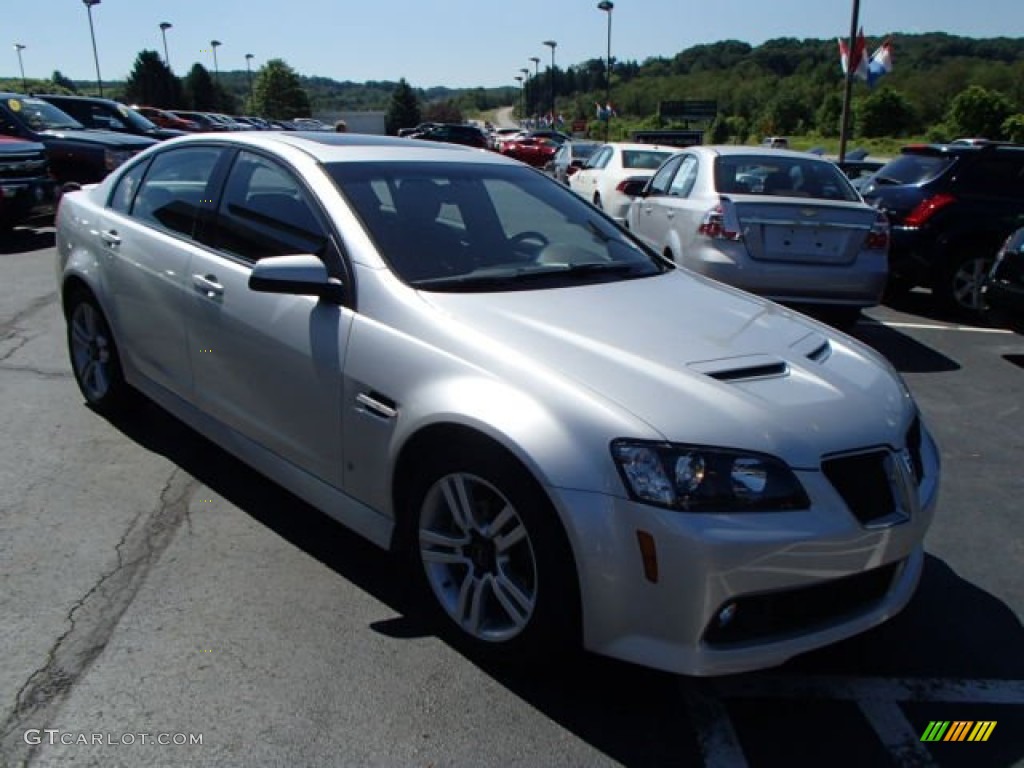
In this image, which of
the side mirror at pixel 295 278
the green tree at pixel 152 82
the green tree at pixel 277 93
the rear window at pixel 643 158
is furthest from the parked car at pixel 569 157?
the green tree at pixel 277 93

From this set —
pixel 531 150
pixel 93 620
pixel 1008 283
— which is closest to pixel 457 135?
pixel 531 150

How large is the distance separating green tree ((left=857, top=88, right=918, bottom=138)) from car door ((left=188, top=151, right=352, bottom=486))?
8096 cm

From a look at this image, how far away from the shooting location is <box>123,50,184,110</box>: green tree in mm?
65438

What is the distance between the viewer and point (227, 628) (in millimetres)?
2965

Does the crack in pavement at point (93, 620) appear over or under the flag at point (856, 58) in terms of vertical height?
A: under

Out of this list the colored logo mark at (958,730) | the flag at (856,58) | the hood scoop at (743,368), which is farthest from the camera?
the flag at (856,58)

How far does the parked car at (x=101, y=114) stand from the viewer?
15961mm

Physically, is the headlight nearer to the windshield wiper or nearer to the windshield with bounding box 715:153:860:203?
the windshield wiper

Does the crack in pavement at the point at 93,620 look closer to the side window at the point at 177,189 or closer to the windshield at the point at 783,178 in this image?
the side window at the point at 177,189

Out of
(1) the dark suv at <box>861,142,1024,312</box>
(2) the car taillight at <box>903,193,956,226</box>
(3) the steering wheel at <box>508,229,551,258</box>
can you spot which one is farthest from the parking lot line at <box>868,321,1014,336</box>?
(3) the steering wheel at <box>508,229,551,258</box>

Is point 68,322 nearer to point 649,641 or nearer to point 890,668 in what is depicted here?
point 649,641

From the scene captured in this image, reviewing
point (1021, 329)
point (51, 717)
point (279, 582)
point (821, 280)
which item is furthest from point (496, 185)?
point (1021, 329)

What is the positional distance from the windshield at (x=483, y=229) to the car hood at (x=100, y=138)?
439 inches
